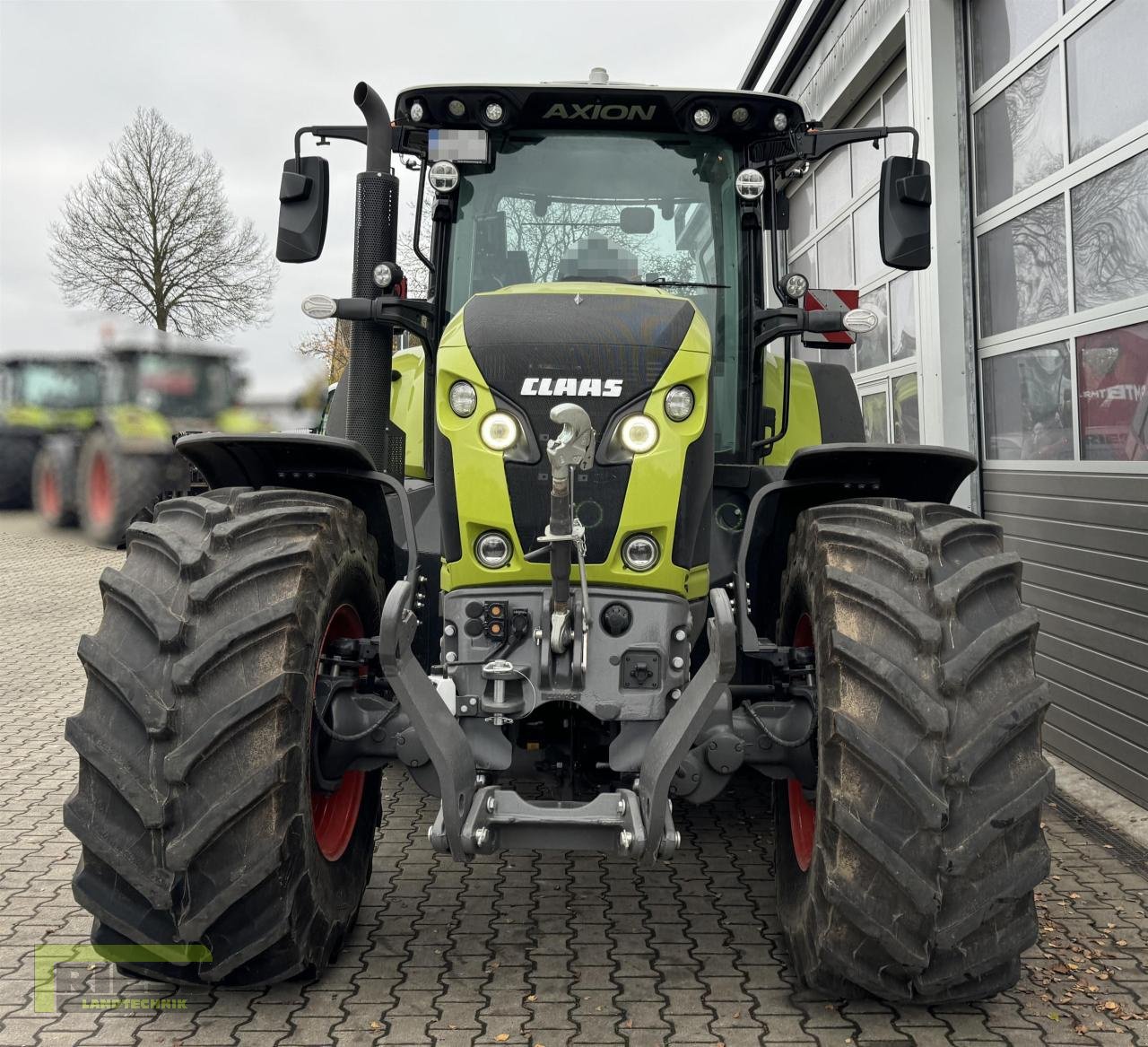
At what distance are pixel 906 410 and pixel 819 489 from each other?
15.6 feet

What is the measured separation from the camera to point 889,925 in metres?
2.73

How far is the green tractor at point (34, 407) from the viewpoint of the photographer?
64.2ft

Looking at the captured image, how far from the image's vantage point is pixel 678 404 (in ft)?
10.8

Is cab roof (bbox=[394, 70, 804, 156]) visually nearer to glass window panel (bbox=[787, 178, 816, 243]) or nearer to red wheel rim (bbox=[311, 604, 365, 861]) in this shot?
red wheel rim (bbox=[311, 604, 365, 861])

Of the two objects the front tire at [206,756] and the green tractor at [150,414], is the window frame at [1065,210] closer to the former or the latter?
the front tire at [206,756]


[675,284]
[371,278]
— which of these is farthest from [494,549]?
[371,278]

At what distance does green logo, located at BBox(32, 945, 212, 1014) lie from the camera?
2852 mm

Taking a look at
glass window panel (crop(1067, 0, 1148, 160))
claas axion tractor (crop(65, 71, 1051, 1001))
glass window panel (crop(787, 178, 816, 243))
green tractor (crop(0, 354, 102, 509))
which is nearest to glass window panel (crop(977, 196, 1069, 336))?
glass window panel (crop(1067, 0, 1148, 160))

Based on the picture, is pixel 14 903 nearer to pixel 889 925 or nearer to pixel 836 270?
pixel 889 925

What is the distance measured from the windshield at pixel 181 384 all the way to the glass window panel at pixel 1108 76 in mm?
11886

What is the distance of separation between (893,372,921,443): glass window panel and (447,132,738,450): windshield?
3.79 m

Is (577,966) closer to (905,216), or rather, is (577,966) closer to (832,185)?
(905,216)

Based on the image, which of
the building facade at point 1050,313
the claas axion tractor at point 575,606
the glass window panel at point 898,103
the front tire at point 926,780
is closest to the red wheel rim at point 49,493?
the glass window panel at point 898,103

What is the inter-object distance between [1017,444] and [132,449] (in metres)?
11.8
